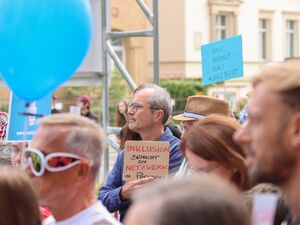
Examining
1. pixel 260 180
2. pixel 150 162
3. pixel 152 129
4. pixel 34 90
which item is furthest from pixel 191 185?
pixel 152 129

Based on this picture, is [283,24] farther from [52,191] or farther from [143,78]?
[52,191]

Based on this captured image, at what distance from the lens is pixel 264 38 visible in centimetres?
3856

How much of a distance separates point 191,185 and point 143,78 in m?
30.9

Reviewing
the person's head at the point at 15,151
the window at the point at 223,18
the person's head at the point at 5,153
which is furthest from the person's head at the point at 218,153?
the window at the point at 223,18

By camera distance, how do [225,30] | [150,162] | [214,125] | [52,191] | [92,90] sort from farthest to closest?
[225,30], [92,90], [150,162], [214,125], [52,191]

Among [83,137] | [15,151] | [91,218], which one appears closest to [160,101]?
[15,151]

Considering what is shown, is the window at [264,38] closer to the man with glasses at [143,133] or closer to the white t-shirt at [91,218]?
the man with glasses at [143,133]

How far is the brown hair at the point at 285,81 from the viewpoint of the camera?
2385mm

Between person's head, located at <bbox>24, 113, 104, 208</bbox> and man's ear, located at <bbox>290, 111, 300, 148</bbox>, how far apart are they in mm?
1028

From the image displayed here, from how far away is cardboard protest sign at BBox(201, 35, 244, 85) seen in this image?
608 cm

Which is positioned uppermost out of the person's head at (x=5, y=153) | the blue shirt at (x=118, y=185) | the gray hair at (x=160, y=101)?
the gray hair at (x=160, y=101)

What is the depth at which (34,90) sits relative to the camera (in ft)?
12.8

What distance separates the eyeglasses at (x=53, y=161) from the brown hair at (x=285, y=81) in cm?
93

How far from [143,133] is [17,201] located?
2.44 meters
